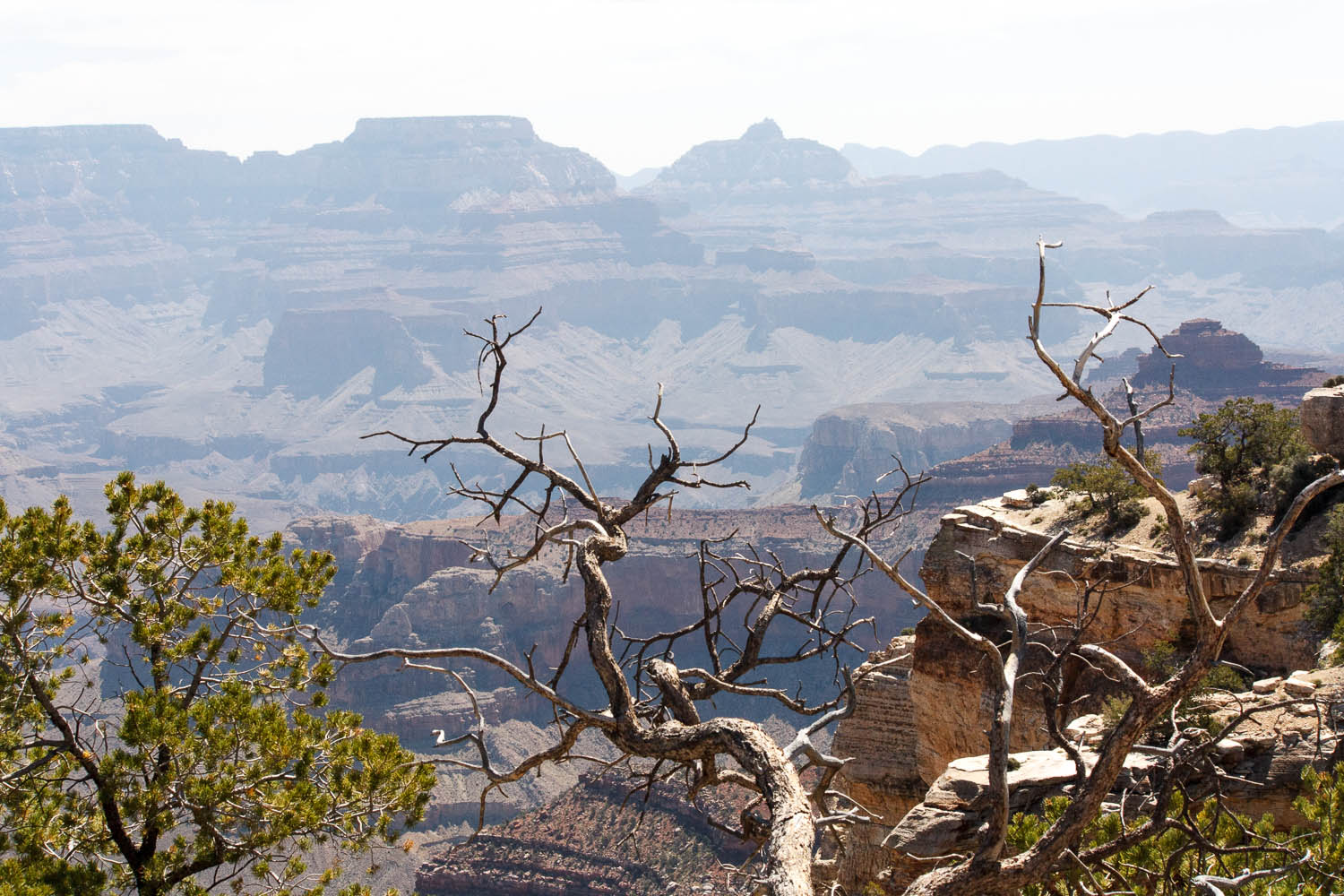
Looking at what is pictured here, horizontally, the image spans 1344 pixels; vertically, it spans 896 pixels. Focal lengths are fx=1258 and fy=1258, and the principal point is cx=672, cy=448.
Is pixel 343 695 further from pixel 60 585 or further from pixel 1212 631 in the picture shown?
pixel 1212 631

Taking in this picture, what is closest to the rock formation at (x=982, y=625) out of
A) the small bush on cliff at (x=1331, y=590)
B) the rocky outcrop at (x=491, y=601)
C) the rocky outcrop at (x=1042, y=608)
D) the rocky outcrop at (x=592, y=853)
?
the rocky outcrop at (x=1042, y=608)

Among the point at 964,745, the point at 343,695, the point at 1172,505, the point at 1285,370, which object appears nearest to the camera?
the point at 1172,505

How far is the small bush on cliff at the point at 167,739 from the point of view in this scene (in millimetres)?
11148

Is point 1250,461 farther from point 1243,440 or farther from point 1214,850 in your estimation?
point 1214,850

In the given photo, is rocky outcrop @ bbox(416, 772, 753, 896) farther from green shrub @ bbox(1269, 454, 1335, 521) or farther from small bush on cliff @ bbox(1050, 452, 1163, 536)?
green shrub @ bbox(1269, 454, 1335, 521)

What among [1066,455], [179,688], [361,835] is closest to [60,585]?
[179,688]

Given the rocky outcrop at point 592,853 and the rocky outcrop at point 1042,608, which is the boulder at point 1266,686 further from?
the rocky outcrop at point 592,853

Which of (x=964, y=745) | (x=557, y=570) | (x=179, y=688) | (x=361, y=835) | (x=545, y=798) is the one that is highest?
(x=179, y=688)

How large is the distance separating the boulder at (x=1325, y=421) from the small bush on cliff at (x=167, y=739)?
690 inches

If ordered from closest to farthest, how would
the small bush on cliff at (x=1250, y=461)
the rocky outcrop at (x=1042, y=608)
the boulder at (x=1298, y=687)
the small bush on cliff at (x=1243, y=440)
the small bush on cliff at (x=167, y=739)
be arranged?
the small bush on cliff at (x=167, y=739) < the boulder at (x=1298, y=687) < the rocky outcrop at (x=1042, y=608) < the small bush on cliff at (x=1250, y=461) < the small bush on cliff at (x=1243, y=440)

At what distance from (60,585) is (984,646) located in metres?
8.65

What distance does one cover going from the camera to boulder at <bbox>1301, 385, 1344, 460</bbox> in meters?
22.2

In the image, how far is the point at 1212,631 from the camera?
7484 millimetres

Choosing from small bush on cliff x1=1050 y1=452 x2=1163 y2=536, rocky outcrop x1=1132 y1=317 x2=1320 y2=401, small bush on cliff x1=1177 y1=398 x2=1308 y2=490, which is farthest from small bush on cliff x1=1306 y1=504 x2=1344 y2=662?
rocky outcrop x1=1132 y1=317 x2=1320 y2=401
